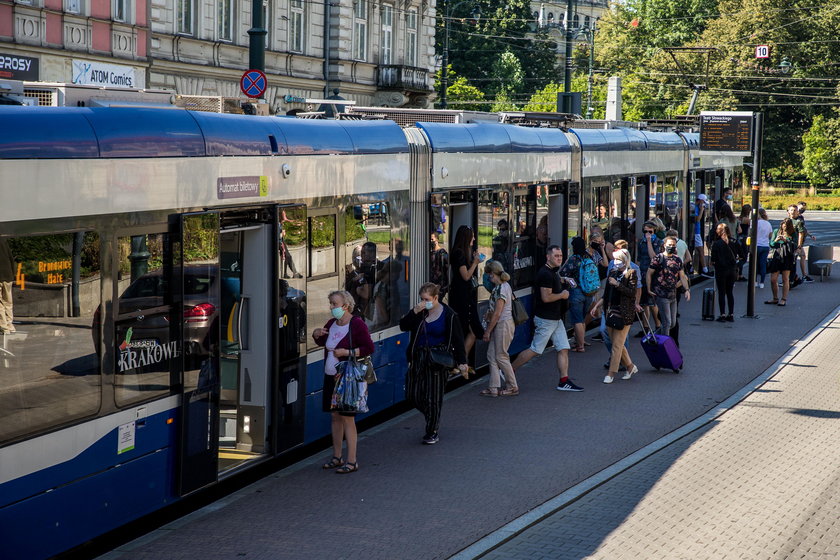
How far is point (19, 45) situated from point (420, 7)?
2468 centimetres

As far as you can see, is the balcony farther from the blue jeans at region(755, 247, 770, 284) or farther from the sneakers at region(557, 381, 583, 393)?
the sneakers at region(557, 381, 583, 393)

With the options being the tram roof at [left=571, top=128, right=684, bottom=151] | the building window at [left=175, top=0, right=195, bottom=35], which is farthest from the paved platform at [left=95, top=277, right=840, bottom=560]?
the building window at [left=175, top=0, right=195, bottom=35]

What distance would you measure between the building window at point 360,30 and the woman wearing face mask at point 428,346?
3305 cm

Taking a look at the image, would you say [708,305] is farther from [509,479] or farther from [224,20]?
[224,20]

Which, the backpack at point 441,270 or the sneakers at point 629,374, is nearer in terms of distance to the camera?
the backpack at point 441,270

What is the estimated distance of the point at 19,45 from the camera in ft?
83.0

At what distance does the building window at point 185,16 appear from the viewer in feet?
108

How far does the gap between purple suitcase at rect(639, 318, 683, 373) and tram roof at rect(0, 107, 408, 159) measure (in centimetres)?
551

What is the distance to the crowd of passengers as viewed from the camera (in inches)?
394

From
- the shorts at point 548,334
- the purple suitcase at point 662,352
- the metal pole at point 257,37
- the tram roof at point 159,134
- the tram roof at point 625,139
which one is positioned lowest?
the purple suitcase at point 662,352

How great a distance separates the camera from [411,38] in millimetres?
47812

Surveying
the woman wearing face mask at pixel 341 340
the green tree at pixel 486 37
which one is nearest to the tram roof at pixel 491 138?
the woman wearing face mask at pixel 341 340

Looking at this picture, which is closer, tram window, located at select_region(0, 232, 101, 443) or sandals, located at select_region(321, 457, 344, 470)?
tram window, located at select_region(0, 232, 101, 443)

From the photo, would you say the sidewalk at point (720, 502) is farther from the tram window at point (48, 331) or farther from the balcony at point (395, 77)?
the balcony at point (395, 77)
